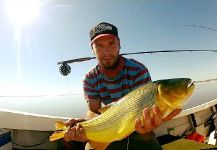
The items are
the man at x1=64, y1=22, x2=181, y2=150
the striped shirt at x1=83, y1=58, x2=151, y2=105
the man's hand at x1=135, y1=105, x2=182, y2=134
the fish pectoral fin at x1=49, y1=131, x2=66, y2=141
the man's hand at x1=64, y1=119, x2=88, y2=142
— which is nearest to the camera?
the man's hand at x1=135, y1=105, x2=182, y2=134

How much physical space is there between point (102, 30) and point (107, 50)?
34 cm

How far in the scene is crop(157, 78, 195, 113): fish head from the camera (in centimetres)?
260

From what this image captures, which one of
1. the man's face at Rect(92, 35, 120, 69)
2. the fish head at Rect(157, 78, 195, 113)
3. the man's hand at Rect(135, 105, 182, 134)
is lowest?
the man's hand at Rect(135, 105, 182, 134)

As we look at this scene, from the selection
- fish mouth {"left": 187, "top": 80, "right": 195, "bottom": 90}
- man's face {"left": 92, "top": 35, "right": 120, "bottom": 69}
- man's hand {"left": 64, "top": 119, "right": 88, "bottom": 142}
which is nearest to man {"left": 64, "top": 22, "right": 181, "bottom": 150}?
man's face {"left": 92, "top": 35, "right": 120, "bottom": 69}

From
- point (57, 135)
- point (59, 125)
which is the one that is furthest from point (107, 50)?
point (57, 135)

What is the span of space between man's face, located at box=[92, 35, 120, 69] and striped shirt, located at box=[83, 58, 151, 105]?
30cm

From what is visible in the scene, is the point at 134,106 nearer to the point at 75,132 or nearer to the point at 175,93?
the point at 175,93

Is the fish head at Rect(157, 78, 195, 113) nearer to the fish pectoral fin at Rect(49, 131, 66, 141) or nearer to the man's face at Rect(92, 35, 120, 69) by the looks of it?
the fish pectoral fin at Rect(49, 131, 66, 141)

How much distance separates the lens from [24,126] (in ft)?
19.0

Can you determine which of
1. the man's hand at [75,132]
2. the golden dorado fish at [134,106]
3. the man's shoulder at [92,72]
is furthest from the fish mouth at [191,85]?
the man's shoulder at [92,72]

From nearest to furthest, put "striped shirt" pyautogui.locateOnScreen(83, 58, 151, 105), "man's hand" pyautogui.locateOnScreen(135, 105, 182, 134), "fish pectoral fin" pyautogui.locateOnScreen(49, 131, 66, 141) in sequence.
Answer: "man's hand" pyautogui.locateOnScreen(135, 105, 182, 134), "fish pectoral fin" pyautogui.locateOnScreen(49, 131, 66, 141), "striped shirt" pyautogui.locateOnScreen(83, 58, 151, 105)

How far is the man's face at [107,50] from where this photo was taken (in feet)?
14.4

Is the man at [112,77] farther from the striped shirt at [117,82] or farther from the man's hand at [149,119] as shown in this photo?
the man's hand at [149,119]

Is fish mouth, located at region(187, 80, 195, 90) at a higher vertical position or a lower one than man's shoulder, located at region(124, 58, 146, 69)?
lower
